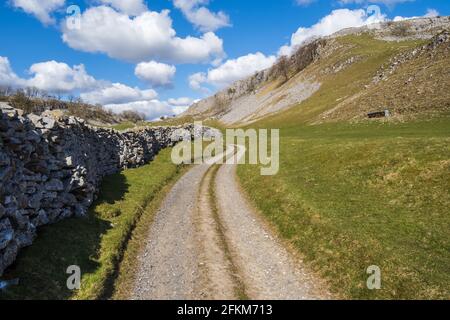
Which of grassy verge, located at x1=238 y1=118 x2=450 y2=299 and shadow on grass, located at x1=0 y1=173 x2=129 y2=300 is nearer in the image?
shadow on grass, located at x1=0 y1=173 x2=129 y2=300

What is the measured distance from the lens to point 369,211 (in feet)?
83.4

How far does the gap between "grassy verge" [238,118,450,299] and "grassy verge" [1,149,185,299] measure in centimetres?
1009

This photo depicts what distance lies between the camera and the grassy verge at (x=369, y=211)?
55.2ft

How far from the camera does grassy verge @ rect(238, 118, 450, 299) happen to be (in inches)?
663

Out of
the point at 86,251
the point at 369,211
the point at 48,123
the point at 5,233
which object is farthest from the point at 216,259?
the point at 48,123

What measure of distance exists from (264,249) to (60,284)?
427 inches

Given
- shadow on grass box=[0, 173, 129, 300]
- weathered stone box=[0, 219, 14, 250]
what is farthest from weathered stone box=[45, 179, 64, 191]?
weathered stone box=[0, 219, 14, 250]

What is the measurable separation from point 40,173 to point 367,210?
2147 centimetres

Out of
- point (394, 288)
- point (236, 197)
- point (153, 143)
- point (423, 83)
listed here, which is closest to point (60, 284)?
point (394, 288)

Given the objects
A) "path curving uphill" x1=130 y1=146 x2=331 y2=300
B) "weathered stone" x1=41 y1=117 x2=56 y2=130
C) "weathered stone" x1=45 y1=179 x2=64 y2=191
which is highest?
"weathered stone" x1=41 y1=117 x2=56 y2=130

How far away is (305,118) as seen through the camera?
345 feet

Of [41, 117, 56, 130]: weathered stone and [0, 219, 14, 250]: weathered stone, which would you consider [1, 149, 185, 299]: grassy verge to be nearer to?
[0, 219, 14, 250]: weathered stone

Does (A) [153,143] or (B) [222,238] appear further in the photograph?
(A) [153,143]
